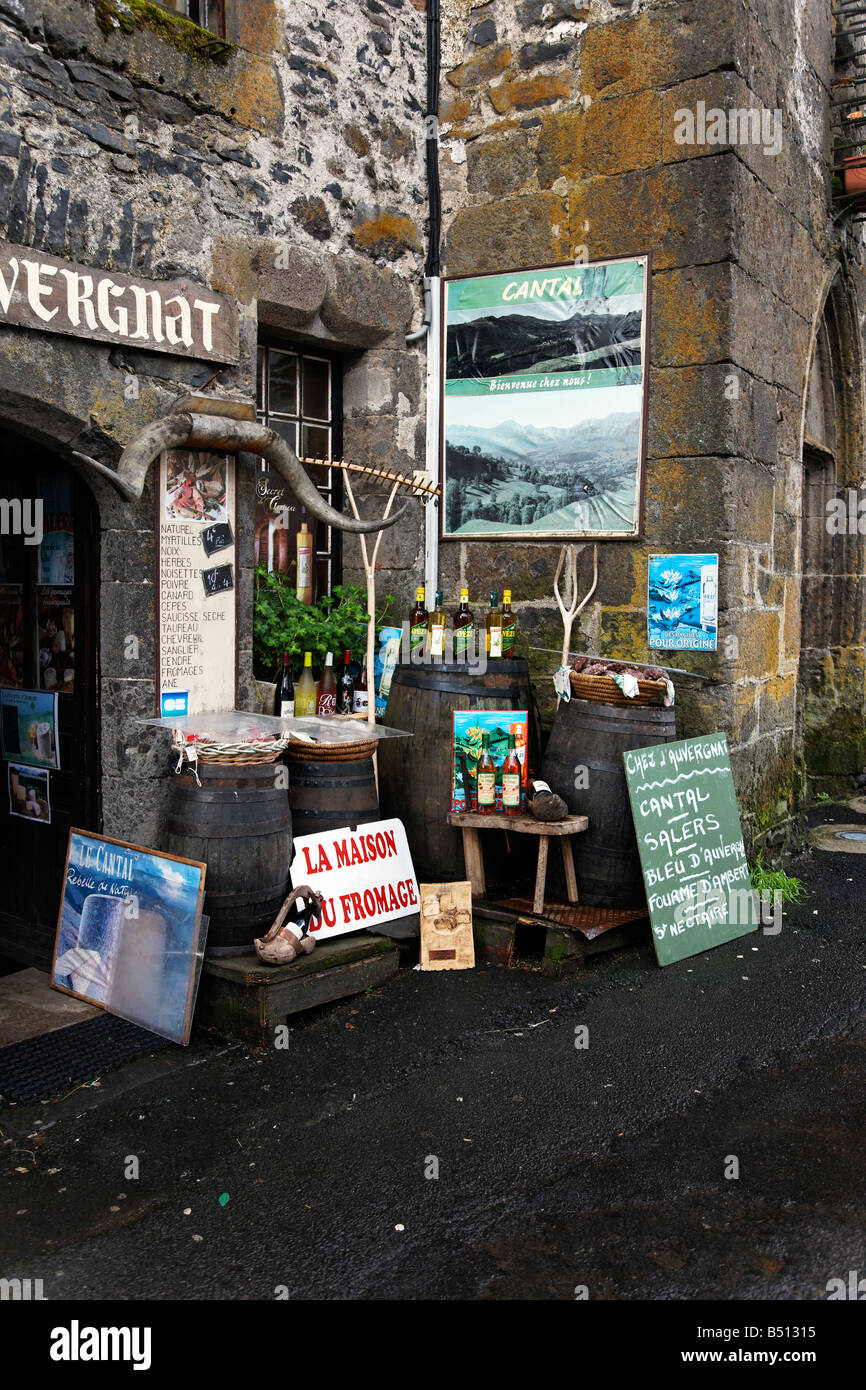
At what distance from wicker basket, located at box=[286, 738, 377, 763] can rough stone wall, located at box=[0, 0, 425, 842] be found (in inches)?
15.7

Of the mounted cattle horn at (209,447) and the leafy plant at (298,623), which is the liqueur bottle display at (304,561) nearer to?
the leafy plant at (298,623)

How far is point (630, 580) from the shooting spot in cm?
558

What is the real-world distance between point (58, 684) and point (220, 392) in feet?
4.63

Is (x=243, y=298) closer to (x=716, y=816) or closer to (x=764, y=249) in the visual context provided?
(x=764, y=249)

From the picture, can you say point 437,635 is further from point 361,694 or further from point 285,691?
point 285,691

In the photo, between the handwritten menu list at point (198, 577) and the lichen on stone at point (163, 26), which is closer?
the lichen on stone at point (163, 26)

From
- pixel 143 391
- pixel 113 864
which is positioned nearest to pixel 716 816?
pixel 113 864

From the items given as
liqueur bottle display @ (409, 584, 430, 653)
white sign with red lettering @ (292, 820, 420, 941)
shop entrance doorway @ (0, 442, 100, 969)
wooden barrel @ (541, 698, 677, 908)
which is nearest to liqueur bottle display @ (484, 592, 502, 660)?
liqueur bottle display @ (409, 584, 430, 653)

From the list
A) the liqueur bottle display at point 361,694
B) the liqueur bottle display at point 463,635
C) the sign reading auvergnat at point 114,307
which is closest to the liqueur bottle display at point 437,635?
the liqueur bottle display at point 463,635

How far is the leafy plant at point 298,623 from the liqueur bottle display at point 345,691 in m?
0.06

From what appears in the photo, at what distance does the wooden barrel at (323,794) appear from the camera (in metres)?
4.68

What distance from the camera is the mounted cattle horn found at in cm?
427

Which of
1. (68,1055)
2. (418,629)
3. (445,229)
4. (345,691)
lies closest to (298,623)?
(345,691)

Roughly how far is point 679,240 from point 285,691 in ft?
9.39
